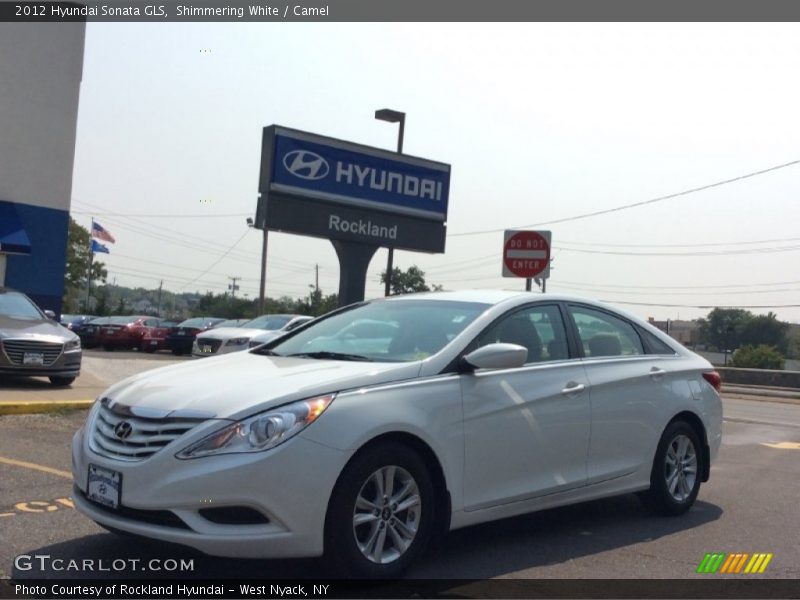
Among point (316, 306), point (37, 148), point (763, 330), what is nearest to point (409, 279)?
point (316, 306)

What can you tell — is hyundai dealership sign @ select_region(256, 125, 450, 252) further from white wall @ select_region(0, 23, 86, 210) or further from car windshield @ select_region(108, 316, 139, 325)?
car windshield @ select_region(108, 316, 139, 325)

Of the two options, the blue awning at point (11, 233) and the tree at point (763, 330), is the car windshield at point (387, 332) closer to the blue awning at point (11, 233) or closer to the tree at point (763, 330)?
the blue awning at point (11, 233)

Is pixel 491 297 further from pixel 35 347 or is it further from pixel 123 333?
pixel 123 333

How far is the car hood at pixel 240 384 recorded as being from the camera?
15.3ft

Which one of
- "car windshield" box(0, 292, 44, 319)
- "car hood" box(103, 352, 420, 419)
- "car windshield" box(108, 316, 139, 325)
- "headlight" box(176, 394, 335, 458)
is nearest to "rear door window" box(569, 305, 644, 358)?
"car hood" box(103, 352, 420, 419)

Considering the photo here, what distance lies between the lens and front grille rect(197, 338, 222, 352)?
59.5ft

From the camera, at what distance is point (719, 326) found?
87.4 metres

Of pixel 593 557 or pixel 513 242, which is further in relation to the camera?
pixel 513 242

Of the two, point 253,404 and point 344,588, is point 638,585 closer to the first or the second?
point 344,588

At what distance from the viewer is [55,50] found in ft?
66.8

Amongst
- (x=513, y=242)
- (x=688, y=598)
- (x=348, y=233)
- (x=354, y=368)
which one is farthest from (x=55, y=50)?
(x=688, y=598)

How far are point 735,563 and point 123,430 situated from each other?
3.69 meters

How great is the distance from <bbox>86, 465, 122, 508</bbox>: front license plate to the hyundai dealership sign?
11.7m

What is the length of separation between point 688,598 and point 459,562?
1253 mm
